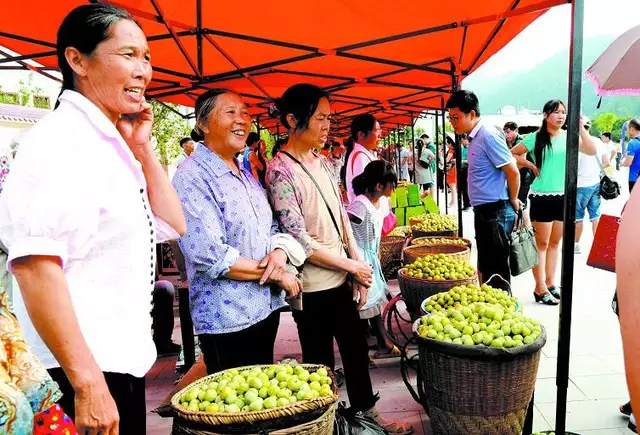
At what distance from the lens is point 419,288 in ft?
13.6

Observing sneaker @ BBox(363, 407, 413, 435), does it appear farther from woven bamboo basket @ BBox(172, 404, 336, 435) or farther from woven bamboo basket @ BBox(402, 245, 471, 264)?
woven bamboo basket @ BBox(402, 245, 471, 264)

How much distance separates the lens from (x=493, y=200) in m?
4.71

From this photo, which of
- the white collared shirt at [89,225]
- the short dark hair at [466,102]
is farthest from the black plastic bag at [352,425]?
the short dark hair at [466,102]

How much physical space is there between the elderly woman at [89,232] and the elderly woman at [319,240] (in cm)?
118

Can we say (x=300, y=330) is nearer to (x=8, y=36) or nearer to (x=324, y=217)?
(x=324, y=217)

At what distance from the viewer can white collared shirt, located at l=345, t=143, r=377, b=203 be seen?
16.4 ft

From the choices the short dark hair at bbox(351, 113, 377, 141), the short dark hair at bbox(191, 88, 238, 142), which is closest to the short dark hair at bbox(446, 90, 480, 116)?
the short dark hair at bbox(351, 113, 377, 141)

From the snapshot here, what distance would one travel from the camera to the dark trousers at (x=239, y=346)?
231 centimetres

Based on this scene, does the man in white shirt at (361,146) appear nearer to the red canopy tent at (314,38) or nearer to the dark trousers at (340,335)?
the red canopy tent at (314,38)

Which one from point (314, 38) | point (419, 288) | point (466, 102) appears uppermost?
point (314, 38)

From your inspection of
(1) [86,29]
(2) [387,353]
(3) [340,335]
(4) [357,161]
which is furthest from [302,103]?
(2) [387,353]

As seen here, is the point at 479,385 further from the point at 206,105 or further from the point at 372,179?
the point at 206,105

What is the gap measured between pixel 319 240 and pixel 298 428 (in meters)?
1.19

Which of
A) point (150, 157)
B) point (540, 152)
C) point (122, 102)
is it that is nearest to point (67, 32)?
point (122, 102)
